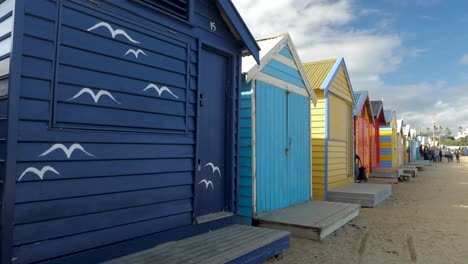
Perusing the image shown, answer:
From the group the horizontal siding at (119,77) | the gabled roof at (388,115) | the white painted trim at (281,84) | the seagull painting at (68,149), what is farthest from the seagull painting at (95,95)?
the gabled roof at (388,115)

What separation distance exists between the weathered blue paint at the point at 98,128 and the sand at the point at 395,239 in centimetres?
198

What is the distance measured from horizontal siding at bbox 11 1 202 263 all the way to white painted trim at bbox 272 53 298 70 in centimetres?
310

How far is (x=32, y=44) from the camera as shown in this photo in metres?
2.97

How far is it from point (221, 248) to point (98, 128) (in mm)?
1942

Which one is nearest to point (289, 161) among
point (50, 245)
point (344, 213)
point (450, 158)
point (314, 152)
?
point (344, 213)

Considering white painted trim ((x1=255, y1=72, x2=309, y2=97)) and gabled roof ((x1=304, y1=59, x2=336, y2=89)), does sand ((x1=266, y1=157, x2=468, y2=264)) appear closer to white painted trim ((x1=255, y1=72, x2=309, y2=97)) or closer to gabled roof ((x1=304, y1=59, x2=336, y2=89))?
white painted trim ((x1=255, y1=72, x2=309, y2=97))

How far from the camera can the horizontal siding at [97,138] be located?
2.97 meters

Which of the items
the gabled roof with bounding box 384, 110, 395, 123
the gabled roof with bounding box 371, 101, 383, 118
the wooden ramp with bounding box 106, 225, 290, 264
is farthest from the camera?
the gabled roof with bounding box 384, 110, 395, 123

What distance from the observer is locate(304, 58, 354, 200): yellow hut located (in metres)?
10.0

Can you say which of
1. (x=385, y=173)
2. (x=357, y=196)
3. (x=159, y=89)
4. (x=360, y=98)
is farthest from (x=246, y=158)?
(x=385, y=173)

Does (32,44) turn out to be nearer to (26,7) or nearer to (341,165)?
(26,7)

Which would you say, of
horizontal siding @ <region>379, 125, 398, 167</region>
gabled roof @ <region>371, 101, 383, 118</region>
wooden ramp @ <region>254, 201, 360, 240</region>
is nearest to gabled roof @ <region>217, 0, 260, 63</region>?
wooden ramp @ <region>254, 201, 360, 240</region>

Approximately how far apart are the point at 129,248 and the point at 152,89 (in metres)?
1.78

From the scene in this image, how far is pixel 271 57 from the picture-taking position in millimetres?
7129
